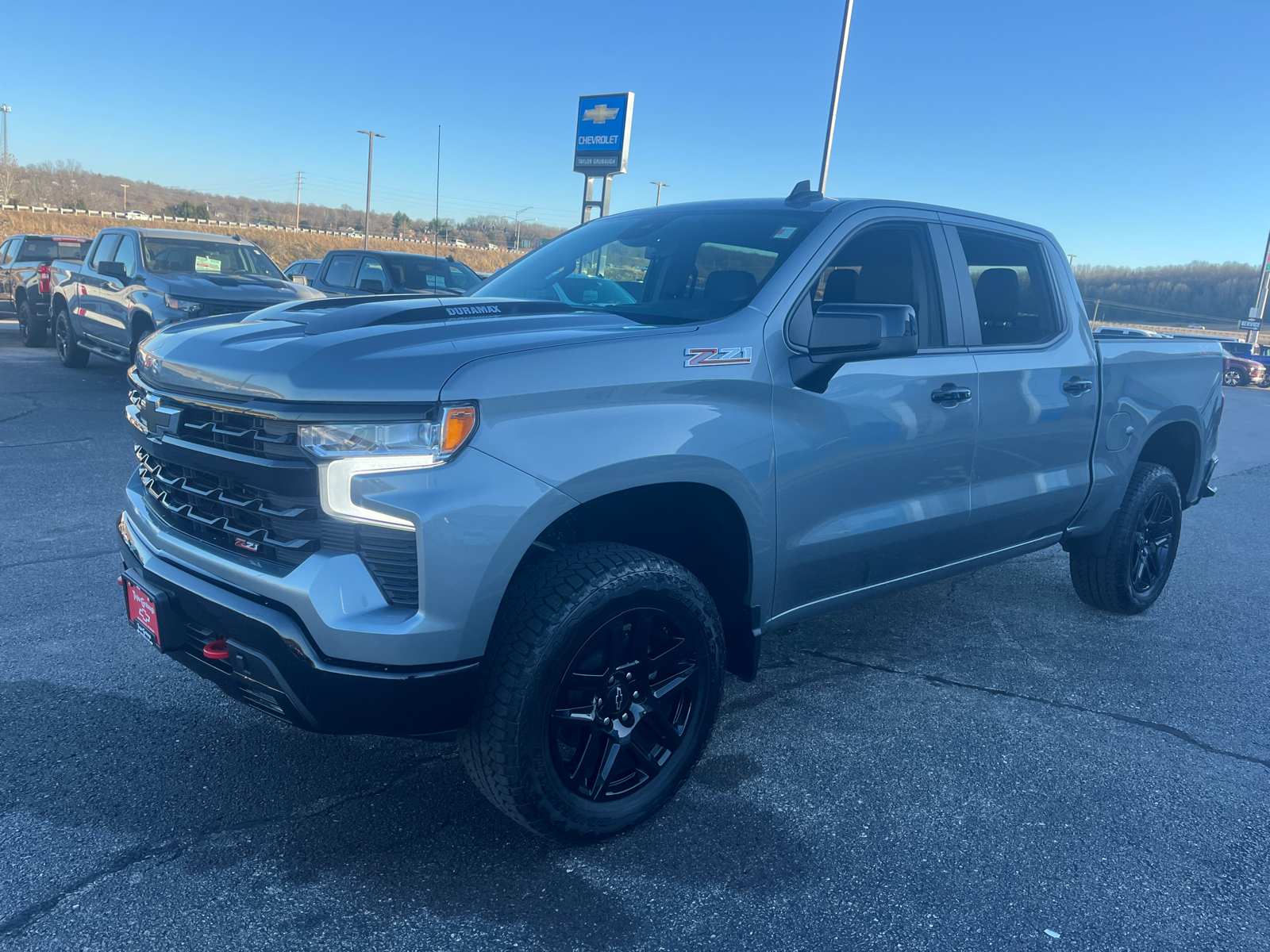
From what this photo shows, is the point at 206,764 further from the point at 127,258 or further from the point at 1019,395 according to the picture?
the point at 127,258

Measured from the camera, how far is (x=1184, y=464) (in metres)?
5.28

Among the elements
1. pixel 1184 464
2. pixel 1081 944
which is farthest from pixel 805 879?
pixel 1184 464

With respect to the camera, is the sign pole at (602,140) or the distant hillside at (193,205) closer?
the sign pole at (602,140)

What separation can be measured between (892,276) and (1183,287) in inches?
4597

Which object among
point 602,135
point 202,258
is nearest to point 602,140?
point 602,135

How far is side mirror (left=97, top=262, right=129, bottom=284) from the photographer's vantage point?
34.5ft

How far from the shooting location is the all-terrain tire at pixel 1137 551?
470 centimetres

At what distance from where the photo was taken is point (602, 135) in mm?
20562

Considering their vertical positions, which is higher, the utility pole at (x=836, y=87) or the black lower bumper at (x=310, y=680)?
the utility pole at (x=836, y=87)

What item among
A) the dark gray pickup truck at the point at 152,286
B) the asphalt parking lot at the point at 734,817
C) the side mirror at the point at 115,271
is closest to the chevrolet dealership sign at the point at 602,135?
the dark gray pickup truck at the point at 152,286

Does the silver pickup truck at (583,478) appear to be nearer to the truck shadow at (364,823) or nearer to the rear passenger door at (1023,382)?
the rear passenger door at (1023,382)

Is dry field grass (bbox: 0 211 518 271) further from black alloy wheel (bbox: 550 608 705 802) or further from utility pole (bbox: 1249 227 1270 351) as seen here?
black alloy wheel (bbox: 550 608 705 802)

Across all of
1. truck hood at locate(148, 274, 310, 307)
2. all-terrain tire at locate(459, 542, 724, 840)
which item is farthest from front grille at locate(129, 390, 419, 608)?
truck hood at locate(148, 274, 310, 307)

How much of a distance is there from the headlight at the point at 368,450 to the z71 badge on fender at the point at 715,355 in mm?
753
